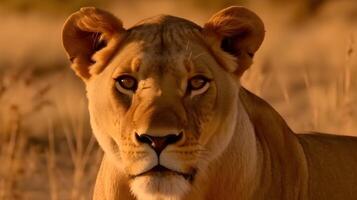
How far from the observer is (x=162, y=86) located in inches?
183

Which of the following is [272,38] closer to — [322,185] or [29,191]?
[29,191]

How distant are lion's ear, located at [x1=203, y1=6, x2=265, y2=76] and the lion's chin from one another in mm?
499

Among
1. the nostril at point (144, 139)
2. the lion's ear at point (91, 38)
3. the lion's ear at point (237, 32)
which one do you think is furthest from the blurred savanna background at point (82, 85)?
the nostril at point (144, 139)

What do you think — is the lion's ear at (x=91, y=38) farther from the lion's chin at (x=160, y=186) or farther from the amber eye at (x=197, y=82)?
the lion's chin at (x=160, y=186)

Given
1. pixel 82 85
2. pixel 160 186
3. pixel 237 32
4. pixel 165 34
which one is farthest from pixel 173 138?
pixel 82 85

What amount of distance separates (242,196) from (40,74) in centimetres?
802

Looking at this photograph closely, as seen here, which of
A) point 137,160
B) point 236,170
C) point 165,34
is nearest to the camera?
point 137,160

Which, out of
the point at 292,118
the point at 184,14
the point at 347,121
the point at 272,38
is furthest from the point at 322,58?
the point at 347,121

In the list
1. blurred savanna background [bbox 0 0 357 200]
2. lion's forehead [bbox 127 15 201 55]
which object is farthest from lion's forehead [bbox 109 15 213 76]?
blurred savanna background [bbox 0 0 357 200]

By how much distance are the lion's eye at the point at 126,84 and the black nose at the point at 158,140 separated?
0.81 ft

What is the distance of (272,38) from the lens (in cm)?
1354

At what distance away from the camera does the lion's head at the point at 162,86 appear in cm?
456

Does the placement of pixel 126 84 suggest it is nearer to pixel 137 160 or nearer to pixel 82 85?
pixel 137 160

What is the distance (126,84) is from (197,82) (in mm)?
219
